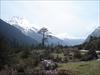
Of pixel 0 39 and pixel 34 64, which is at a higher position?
pixel 0 39

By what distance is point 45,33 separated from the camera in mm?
80938

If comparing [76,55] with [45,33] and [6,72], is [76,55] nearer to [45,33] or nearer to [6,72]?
[6,72]

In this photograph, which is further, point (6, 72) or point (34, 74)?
point (34, 74)

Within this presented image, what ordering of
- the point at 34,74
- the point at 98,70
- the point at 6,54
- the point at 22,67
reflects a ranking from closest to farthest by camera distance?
1. the point at 34,74
2. the point at 98,70
3. the point at 22,67
4. the point at 6,54

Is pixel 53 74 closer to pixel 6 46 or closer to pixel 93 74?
pixel 93 74

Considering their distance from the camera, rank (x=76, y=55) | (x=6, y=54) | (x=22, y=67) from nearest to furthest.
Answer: (x=22, y=67), (x=6, y=54), (x=76, y=55)

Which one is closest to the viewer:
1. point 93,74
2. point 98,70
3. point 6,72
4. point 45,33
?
point 6,72

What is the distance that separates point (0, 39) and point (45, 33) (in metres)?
54.3

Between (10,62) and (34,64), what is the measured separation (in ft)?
8.16

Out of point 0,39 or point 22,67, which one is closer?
point 22,67

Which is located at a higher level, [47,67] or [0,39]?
[0,39]

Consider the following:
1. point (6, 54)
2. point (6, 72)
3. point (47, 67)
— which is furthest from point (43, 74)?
point (6, 54)

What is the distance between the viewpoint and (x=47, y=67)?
950 inches

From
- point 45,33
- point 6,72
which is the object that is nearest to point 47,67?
point 6,72
